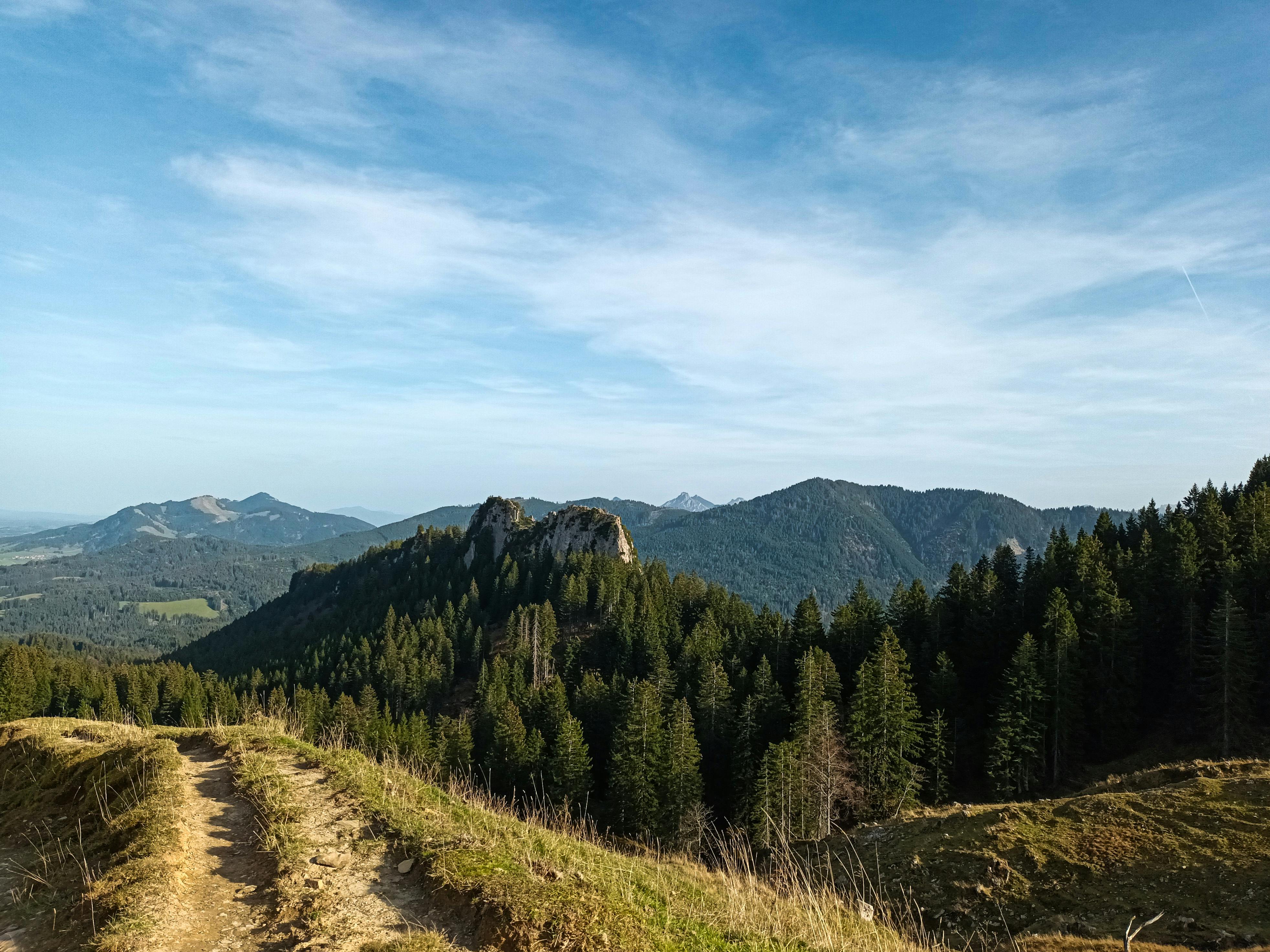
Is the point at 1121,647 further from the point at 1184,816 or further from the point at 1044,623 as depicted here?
the point at 1184,816

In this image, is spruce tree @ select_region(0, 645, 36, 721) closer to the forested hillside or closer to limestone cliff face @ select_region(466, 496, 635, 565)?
the forested hillside

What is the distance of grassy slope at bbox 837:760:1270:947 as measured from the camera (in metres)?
16.4

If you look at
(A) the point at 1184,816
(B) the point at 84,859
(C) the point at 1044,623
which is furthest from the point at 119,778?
(C) the point at 1044,623

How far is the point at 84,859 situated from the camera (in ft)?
28.9

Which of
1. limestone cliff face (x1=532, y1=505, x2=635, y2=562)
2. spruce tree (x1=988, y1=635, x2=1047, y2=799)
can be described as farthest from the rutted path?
limestone cliff face (x1=532, y1=505, x2=635, y2=562)

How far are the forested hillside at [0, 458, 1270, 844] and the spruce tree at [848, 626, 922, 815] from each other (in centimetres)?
15

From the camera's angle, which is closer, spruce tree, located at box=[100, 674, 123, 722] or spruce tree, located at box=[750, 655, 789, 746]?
spruce tree, located at box=[750, 655, 789, 746]

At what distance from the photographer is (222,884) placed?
27.7 ft

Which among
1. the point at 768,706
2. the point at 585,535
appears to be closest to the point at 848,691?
the point at 768,706

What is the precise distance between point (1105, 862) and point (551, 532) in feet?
352

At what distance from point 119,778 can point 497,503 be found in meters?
126

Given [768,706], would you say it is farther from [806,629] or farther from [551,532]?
[551,532]

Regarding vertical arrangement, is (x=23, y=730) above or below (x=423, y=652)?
above

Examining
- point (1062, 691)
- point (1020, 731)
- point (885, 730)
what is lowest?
point (1020, 731)
